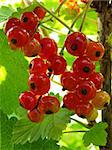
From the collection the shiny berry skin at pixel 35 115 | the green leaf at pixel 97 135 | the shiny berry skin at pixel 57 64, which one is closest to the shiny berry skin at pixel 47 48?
the shiny berry skin at pixel 57 64

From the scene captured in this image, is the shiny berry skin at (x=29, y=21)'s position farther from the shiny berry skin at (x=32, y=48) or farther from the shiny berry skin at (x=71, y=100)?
the shiny berry skin at (x=71, y=100)

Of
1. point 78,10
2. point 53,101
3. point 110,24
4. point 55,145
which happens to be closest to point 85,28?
point 78,10

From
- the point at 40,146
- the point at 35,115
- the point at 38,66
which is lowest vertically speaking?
the point at 40,146

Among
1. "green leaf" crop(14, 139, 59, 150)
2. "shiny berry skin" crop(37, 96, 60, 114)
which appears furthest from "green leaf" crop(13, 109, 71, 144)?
"shiny berry skin" crop(37, 96, 60, 114)

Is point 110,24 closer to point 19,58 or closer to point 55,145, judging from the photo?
point 19,58

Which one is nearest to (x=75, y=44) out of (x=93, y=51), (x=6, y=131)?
(x=93, y=51)

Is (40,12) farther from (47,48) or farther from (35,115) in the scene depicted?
(35,115)
